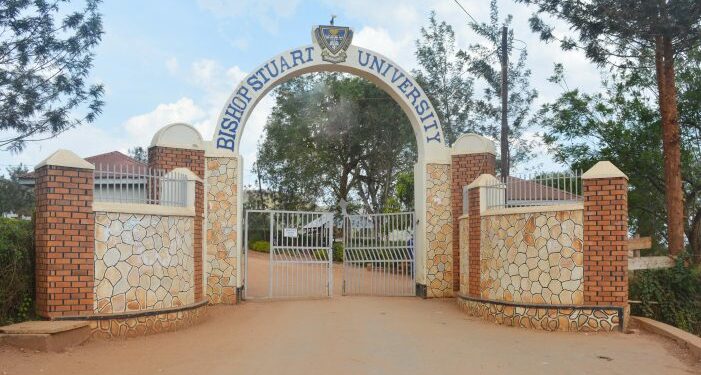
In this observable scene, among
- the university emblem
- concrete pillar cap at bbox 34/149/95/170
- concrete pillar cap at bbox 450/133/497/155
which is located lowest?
concrete pillar cap at bbox 34/149/95/170

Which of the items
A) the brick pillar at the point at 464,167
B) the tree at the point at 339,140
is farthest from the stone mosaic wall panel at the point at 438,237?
the tree at the point at 339,140

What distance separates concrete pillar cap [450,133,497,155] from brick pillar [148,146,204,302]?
5.44 m

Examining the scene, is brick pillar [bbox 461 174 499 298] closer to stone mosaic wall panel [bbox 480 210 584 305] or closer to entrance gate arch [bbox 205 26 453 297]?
stone mosaic wall panel [bbox 480 210 584 305]

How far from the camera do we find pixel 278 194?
116ft

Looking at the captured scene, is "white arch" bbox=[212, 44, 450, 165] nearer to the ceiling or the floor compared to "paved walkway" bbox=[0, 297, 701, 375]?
nearer to the ceiling

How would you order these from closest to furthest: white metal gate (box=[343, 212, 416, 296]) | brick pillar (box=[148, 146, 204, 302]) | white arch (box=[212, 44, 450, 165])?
brick pillar (box=[148, 146, 204, 302]) → white arch (box=[212, 44, 450, 165]) → white metal gate (box=[343, 212, 416, 296])

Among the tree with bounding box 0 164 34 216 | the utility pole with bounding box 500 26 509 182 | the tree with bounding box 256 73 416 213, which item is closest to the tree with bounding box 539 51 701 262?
the utility pole with bounding box 500 26 509 182

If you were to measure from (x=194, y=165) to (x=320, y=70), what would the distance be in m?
3.40

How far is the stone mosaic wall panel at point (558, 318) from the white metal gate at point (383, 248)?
4.04 m

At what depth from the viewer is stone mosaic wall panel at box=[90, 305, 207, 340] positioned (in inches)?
333

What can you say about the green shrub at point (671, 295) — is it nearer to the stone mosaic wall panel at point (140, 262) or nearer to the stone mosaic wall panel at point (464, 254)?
the stone mosaic wall panel at point (464, 254)

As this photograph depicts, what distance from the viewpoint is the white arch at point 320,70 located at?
42.9ft

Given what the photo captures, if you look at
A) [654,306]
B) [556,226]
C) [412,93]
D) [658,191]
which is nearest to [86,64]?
[412,93]

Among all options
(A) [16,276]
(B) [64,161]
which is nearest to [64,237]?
(A) [16,276]
